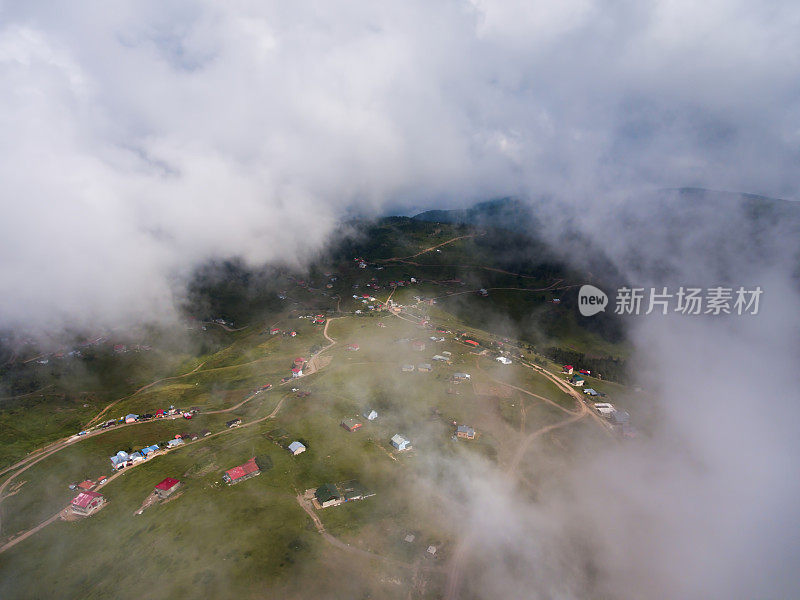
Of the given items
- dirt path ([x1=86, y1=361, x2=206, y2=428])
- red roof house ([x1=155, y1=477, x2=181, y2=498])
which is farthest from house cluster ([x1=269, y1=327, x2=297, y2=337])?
red roof house ([x1=155, y1=477, x2=181, y2=498])

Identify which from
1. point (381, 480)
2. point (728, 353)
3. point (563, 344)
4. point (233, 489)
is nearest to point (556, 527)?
point (381, 480)

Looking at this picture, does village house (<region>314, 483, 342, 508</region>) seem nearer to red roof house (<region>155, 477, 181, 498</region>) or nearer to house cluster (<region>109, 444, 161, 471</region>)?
red roof house (<region>155, 477, 181, 498</region>)

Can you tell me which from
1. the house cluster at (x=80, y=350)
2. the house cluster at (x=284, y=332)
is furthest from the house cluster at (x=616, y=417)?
the house cluster at (x=80, y=350)

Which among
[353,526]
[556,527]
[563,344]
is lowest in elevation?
[563,344]

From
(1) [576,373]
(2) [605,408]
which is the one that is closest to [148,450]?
(2) [605,408]

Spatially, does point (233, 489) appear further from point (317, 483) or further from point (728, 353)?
point (728, 353)
